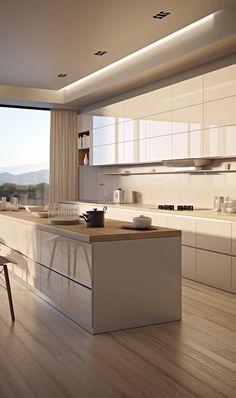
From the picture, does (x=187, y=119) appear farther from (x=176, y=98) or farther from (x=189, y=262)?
(x=189, y=262)

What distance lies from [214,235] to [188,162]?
142cm

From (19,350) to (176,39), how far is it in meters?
3.77

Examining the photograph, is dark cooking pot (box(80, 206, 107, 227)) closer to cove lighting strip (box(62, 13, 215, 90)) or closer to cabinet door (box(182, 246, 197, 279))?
cabinet door (box(182, 246, 197, 279))

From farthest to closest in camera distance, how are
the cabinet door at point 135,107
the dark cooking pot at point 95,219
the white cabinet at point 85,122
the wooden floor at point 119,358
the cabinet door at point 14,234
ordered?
the white cabinet at point 85,122 → the cabinet door at point 135,107 → the cabinet door at point 14,234 → the dark cooking pot at point 95,219 → the wooden floor at point 119,358

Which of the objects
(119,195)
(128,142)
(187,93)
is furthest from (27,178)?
(187,93)

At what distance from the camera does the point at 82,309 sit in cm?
363

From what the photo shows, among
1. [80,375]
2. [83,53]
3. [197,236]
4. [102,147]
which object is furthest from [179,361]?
[102,147]

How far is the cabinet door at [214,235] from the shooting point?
4.79 metres

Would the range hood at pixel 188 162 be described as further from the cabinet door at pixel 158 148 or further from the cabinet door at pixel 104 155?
the cabinet door at pixel 104 155

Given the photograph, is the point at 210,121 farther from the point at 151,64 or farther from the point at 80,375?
the point at 80,375

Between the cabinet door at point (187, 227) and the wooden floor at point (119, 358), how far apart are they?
1.22 metres

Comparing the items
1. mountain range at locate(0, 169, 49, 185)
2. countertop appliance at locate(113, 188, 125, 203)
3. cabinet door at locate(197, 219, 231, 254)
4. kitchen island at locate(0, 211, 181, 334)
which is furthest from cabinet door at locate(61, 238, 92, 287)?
mountain range at locate(0, 169, 49, 185)

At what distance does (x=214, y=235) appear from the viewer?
16.2 ft

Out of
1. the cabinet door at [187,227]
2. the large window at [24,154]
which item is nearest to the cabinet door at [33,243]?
the cabinet door at [187,227]
